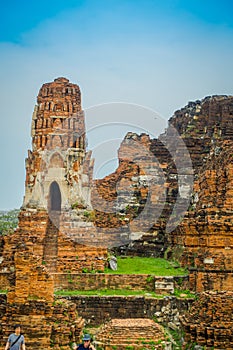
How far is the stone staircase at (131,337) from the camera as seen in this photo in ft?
43.3

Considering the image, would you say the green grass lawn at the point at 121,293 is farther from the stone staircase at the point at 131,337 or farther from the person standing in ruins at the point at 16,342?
the person standing in ruins at the point at 16,342

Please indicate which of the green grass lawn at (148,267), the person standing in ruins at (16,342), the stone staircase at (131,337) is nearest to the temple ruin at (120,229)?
the stone staircase at (131,337)

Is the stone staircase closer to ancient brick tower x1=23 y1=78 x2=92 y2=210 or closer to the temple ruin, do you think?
the temple ruin

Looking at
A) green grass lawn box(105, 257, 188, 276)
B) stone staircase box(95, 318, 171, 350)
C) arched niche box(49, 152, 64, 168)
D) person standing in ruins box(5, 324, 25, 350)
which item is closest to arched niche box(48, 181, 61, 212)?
arched niche box(49, 152, 64, 168)

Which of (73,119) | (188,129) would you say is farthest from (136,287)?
(188,129)

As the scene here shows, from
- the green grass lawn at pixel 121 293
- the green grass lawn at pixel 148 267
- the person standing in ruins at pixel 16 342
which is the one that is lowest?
the person standing in ruins at pixel 16 342

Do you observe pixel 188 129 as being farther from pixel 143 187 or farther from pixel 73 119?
pixel 73 119

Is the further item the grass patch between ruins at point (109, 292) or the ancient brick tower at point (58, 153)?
the ancient brick tower at point (58, 153)

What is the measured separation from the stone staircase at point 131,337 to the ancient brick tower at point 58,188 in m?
4.20

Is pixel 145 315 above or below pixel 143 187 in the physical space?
below

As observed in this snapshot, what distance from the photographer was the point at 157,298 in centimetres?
1641

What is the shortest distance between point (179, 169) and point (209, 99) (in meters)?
5.03

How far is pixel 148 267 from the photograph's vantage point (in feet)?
62.4

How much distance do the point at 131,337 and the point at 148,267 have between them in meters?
5.78
